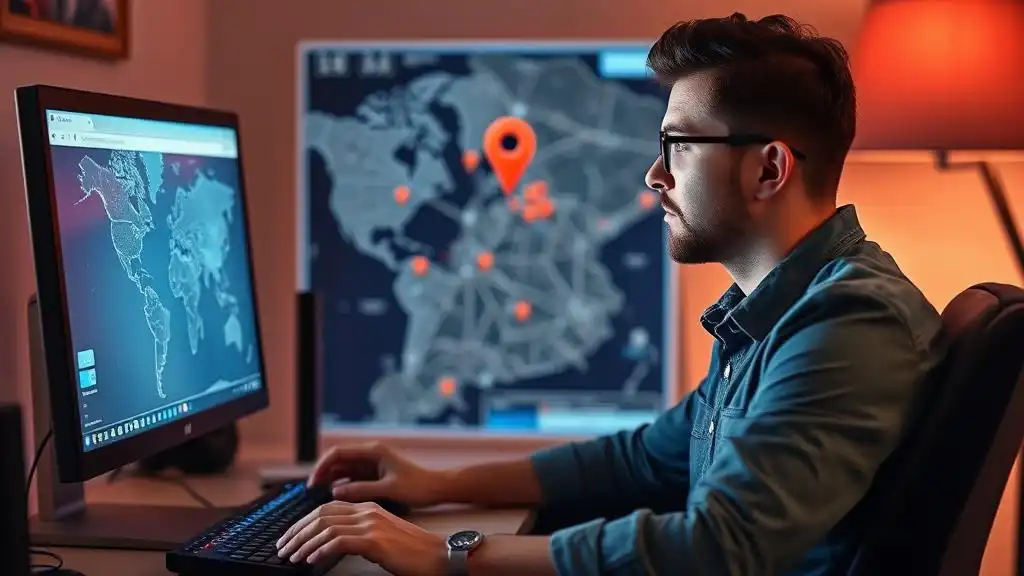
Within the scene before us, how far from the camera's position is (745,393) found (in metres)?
1.34

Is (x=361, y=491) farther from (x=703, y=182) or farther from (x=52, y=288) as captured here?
(x=703, y=182)

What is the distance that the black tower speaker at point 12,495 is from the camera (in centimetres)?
94

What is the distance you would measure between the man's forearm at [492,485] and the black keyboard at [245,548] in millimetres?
232

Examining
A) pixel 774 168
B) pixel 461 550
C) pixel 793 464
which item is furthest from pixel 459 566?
pixel 774 168

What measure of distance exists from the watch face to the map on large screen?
914 millimetres

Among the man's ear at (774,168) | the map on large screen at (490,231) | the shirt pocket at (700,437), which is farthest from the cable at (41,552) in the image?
the man's ear at (774,168)

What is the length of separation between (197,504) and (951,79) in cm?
138

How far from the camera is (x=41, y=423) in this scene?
1513mm

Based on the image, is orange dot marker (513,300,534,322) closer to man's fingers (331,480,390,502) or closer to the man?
the man

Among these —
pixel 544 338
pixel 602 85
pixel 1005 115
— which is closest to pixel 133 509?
pixel 544 338

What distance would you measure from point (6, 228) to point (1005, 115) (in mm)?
1570

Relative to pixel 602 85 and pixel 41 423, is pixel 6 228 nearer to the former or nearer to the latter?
pixel 41 423

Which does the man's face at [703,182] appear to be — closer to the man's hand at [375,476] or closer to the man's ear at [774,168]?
the man's ear at [774,168]

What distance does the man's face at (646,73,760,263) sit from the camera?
1361 mm
